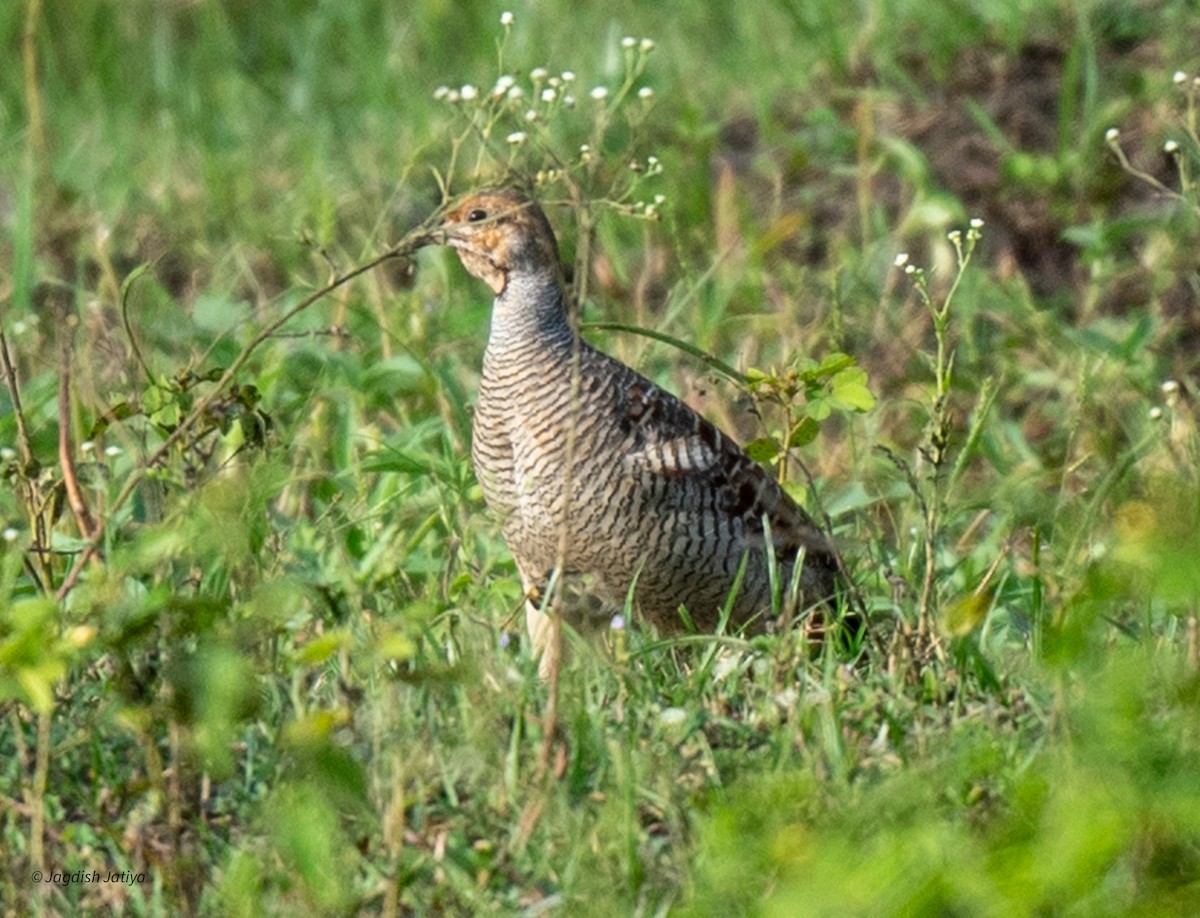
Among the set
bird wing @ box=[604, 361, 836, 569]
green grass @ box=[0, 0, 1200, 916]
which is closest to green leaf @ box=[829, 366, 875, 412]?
green grass @ box=[0, 0, 1200, 916]

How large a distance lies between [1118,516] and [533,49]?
5.44 meters

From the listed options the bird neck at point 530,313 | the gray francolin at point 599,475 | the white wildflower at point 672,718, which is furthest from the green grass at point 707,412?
the bird neck at point 530,313

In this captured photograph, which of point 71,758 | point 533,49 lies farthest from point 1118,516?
point 533,49

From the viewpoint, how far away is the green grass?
2826 mm

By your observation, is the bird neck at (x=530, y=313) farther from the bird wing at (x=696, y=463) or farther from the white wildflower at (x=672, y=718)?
the white wildflower at (x=672, y=718)

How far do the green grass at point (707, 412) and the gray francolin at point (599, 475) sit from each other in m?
0.16

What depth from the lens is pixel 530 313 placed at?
438 centimetres

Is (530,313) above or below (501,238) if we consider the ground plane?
below

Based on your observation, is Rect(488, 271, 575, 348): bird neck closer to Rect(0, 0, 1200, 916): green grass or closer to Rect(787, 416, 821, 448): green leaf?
Rect(0, 0, 1200, 916): green grass

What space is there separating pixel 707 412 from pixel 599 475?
5.03 feet

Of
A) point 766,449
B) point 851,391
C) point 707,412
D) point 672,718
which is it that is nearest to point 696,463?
point 766,449

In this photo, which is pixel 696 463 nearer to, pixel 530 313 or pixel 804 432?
pixel 804 432

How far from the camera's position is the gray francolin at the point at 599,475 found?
13.7 ft

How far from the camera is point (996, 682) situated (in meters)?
3.61
